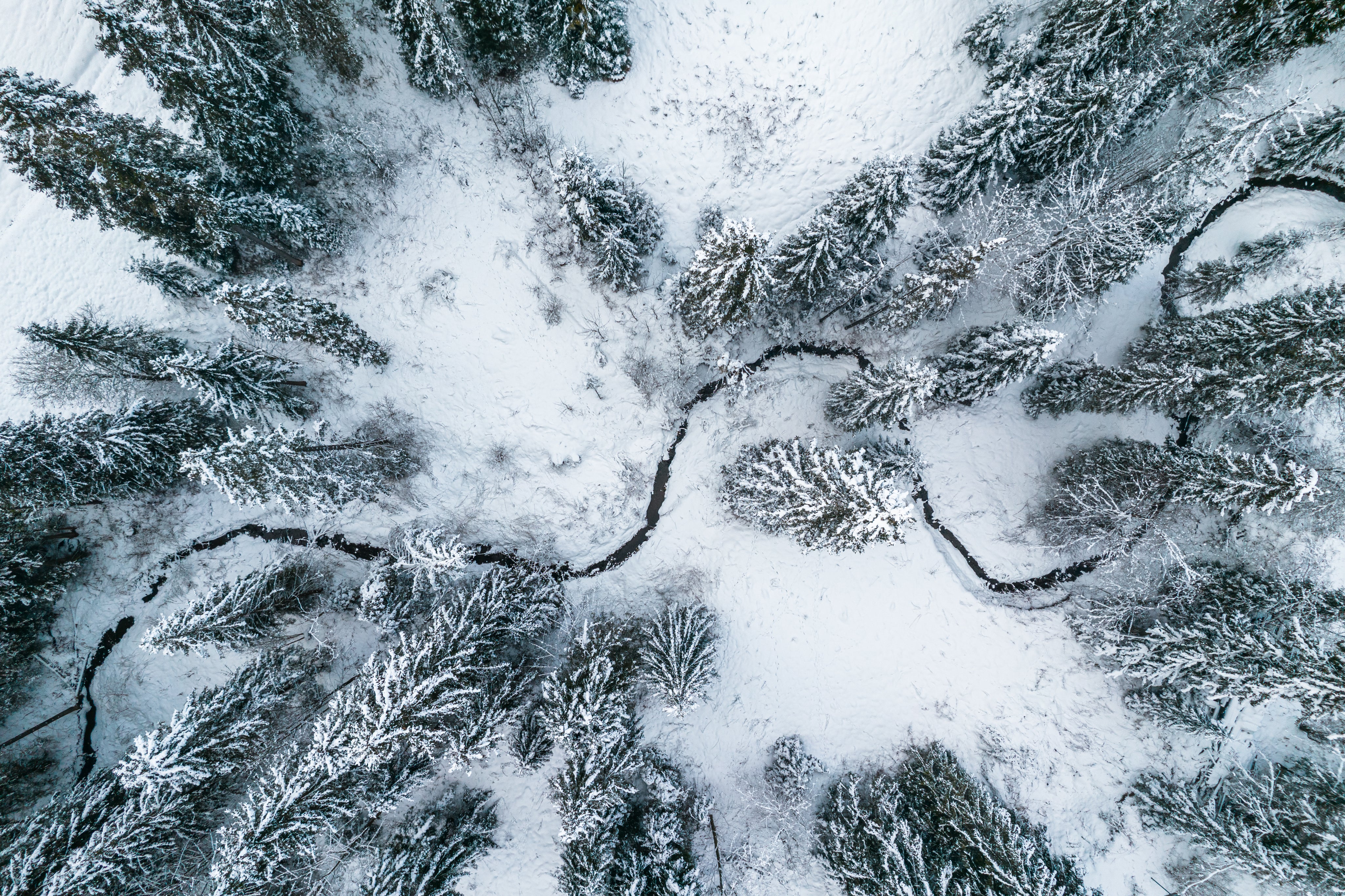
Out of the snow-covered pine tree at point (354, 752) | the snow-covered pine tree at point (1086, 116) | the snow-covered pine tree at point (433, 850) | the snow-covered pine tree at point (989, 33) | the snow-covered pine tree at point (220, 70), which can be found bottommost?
the snow-covered pine tree at point (433, 850)

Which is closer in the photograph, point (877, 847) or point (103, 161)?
point (103, 161)

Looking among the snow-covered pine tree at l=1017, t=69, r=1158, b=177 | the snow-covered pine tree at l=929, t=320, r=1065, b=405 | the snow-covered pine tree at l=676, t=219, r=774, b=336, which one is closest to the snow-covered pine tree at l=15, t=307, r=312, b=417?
the snow-covered pine tree at l=676, t=219, r=774, b=336

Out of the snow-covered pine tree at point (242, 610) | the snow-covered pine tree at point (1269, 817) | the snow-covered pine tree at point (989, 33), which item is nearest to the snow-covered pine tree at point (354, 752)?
the snow-covered pine tree at point (242, 610)

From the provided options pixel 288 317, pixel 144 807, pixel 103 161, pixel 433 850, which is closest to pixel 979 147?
pixel 288 317

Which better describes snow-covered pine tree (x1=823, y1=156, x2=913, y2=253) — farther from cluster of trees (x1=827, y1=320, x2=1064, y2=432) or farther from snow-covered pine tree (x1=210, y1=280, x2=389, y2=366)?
snow-covered pine tree (x1=210, y1=280, x2=389, y2=366)

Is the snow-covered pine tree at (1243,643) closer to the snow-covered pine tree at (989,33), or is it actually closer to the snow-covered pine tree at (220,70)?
the snow-covered pine tree at (989,33)

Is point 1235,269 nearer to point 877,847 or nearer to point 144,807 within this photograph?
point 877,847
